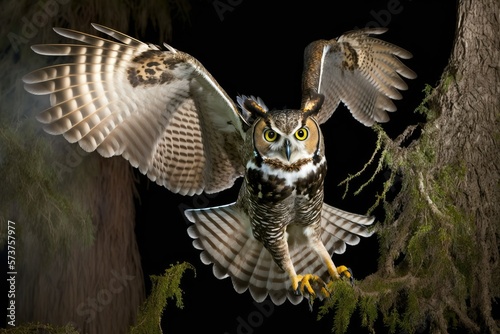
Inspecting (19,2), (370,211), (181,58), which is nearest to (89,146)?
(181,58)

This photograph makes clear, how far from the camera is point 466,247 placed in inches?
97.3

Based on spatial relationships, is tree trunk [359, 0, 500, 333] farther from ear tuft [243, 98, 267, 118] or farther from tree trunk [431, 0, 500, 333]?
ear tuft [243, 98, 267, 118]

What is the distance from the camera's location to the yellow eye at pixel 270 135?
2160 millimetres

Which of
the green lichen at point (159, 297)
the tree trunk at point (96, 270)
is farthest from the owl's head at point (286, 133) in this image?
the tree trunk at point (96, 270)

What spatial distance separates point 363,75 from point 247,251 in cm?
82

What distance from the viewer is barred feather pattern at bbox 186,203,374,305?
107 inches

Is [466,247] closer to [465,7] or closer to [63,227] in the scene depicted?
[465,7]

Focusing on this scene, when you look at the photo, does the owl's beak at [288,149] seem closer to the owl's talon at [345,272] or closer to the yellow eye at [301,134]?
the yellow eye at [301,134]

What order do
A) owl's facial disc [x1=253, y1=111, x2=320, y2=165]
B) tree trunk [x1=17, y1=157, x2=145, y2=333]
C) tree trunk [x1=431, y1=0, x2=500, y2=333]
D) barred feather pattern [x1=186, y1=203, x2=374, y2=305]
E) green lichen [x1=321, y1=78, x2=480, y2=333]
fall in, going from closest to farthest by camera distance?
owl's facial disc [x1=253, y1=111, x2=320, y2=165] → green lichen [x1=321, y1=78, x2=480, y2=333] → tree trunk [x1=431, y1=0, x2=500, y2=333] → barred feather pattern [x1=186, y1=203, x2=374, y2=305] → tree trunk [x1=17, y1=157, x2=145, y2=333]

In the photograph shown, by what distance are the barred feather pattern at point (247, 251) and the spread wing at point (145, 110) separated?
145 mm

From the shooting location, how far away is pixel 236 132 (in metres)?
2.53

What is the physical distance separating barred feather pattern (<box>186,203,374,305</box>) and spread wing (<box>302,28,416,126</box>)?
426 mm

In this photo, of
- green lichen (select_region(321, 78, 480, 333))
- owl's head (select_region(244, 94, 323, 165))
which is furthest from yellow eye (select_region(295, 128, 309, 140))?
green lichen (select_region(321, 78, 480, 333))

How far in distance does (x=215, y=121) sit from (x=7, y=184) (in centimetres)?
83
